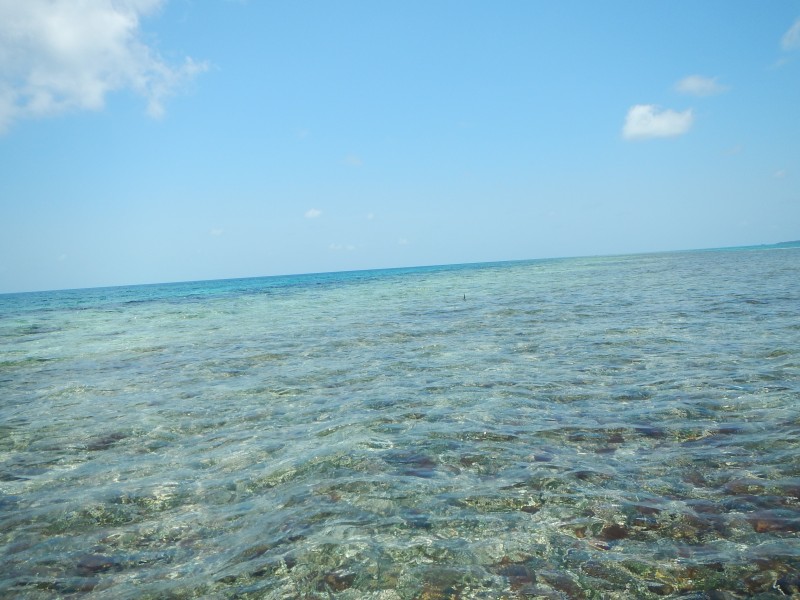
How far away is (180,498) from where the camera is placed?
18.2ft

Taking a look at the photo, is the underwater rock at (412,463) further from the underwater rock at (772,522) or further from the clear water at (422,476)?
the underwater rock at (772,522)

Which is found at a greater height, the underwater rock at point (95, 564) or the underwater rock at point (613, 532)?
the underwater rock at point (613, 532)

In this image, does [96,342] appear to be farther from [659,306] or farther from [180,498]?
Result: [659,306]

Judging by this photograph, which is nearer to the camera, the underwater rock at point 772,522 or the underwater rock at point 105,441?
the underwater rock at point 772,522

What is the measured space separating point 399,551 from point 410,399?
15.3ft

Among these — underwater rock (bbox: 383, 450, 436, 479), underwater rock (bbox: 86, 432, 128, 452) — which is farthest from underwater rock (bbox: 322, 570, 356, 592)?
underwater rock (bbox: 86, 432, 128, 452)

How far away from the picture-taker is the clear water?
12.9 ft

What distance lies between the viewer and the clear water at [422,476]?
3934 millimetres

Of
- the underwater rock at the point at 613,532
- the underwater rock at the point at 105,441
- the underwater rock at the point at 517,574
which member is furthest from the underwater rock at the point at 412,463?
the underwater rock at the point at 105,441

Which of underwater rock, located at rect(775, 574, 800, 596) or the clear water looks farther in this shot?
the clear water

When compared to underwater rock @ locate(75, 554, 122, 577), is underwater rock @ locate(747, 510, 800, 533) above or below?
above

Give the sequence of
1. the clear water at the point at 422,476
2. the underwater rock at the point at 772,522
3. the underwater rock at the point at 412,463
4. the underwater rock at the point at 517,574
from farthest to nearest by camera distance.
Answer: the underwater rock at the point at 412,463
the underwater rock at the point at 772,522
the clear water at the point at 422,476
the underwater rock at the point at 517,574

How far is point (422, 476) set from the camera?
5.66 m

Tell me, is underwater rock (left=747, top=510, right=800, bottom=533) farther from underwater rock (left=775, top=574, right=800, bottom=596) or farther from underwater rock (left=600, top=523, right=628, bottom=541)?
underwater rock (left=600, top=523, right=628, bottom=541)
